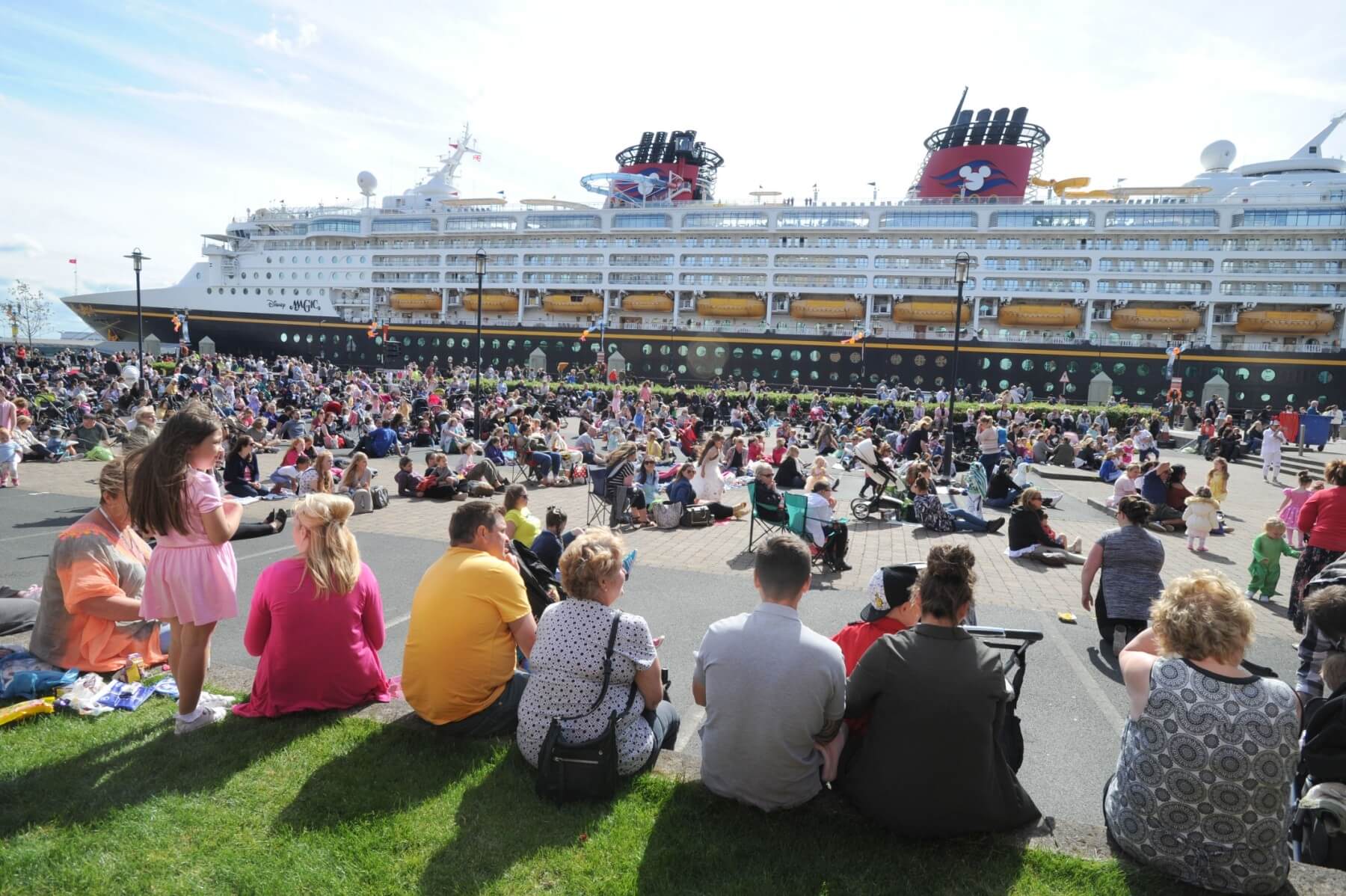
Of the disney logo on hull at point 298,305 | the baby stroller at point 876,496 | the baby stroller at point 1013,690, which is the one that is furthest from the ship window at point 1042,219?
the disney logo on hull at point 298,305

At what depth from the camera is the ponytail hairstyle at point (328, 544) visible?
12.0 feet

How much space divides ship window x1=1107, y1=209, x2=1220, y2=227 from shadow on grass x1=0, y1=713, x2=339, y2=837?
48.9 metres

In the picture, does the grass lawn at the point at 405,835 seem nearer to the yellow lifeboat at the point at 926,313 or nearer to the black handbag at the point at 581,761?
the black handbag at the point at 581,761

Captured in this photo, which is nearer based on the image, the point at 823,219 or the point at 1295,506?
the point at 1295,506

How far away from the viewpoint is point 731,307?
47.9 m

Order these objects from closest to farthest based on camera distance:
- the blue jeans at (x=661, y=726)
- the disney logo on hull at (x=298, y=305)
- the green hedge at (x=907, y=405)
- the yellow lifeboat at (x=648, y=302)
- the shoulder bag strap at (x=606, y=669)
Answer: the shoulder bag strap at (x=606, y=669) → the blue jeans at (x=661, y=726) → the green hedge at (x=907, y=405) → the yellow lifeboat at (x=648, y=302) → the disney logo on hull at (x=298, y=305)

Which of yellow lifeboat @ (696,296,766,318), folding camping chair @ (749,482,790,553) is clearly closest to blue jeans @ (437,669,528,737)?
folding camping chair @ (749,482,790,553)

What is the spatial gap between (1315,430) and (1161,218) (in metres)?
23.5

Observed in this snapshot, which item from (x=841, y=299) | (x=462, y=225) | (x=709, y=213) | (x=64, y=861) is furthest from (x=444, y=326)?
(x=64, y=861)

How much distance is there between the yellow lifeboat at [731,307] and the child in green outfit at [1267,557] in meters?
40.7

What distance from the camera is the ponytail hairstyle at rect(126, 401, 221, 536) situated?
12.0ft

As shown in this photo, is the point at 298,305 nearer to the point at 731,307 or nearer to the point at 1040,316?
the point at 731,307

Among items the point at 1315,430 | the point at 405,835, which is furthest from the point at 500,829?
the point at 1315,430

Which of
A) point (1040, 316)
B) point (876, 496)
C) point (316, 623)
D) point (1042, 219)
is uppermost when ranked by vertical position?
point (1042, 219)
